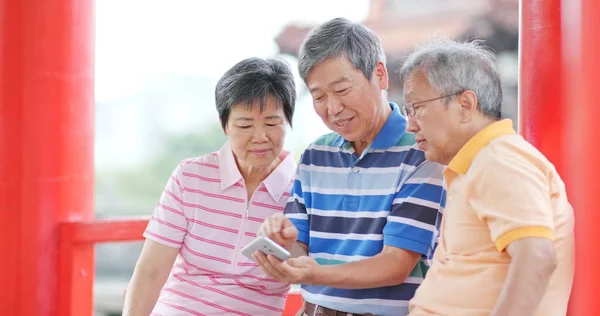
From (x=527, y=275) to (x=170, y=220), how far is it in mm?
1108

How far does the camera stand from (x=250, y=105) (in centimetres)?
213

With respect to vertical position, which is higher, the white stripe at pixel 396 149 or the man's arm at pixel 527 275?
the white stripe at pixel 396 149

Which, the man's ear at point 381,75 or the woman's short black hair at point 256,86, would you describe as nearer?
the man's ear at point 381,75

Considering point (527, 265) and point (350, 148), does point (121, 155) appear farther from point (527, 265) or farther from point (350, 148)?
point (527, 265)

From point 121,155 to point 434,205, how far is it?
17.5 ft

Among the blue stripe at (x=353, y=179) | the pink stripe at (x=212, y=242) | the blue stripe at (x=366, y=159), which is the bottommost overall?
the pink stripe at (x=212, y=242)

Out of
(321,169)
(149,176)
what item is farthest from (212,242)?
(149,176)

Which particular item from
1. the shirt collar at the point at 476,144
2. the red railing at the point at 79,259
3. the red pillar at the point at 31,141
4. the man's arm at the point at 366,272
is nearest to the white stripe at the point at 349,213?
the man's arm at the point at 366,272

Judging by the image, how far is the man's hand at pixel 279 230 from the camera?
6.02 feet

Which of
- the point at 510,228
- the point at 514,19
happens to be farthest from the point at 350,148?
the point at 514,19

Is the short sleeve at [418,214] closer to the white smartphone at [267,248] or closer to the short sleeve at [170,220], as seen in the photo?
the white smartphone at [267,248]

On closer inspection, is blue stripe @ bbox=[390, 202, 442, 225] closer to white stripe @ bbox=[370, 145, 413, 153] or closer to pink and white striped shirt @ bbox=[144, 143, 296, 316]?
white stripe @ bbox=[370, 145, 413, 153]

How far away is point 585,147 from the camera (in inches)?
66.1

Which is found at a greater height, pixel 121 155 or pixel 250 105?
pixel 250 105
